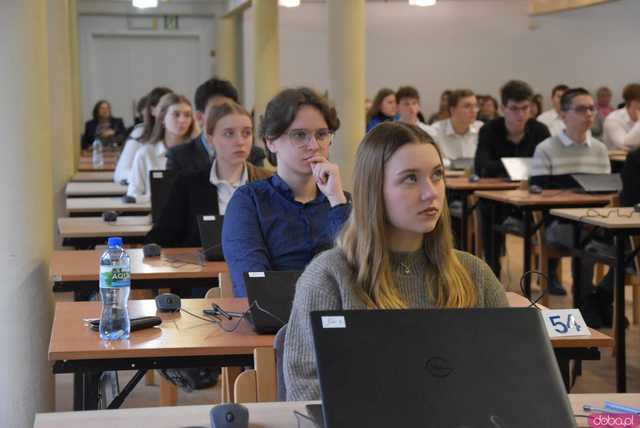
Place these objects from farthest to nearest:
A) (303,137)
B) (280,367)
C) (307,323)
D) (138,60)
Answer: (138,60), (303,137), (280,367), (307,323)

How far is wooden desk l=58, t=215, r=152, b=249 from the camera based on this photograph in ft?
17.1

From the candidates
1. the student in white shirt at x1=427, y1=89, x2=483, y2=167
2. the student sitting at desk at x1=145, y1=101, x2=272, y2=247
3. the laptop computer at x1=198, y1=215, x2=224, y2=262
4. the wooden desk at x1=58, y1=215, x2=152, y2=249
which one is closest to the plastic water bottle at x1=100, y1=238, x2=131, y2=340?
the laptop computer at x1=198, y1=215, x2=224, y2=262

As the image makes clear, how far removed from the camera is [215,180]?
4641 mm

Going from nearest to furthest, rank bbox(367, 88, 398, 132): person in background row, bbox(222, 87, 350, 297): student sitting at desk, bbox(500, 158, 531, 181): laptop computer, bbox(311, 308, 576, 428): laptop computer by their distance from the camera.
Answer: bbox(311, 308, 576, 428): laptop computer < bbox(222, 87, 350, 297): student sitting at desk < bbox(500, 158, 531, 181): laptop computer < bbox(367, 88, 398, 132): person in background row

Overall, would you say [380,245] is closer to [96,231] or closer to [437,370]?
[437,370]

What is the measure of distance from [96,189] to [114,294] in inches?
199

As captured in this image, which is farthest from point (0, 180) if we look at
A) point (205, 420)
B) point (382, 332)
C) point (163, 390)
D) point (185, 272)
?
point (382, 332)

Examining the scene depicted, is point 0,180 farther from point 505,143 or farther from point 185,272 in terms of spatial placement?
point 505,143

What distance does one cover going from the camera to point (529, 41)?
16953 mm

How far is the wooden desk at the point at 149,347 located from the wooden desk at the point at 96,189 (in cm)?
460

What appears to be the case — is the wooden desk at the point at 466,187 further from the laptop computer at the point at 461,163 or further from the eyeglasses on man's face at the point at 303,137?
the eyeglasses on man's face at the point at 303,137

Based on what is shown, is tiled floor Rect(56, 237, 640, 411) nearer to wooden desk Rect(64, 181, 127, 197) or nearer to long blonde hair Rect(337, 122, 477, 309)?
long blonde hair Rect(337, 122, 477, 309)

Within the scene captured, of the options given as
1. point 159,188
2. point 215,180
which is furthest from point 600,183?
point 215,180

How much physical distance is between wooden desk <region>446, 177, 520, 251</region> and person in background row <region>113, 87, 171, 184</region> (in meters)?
2.34
